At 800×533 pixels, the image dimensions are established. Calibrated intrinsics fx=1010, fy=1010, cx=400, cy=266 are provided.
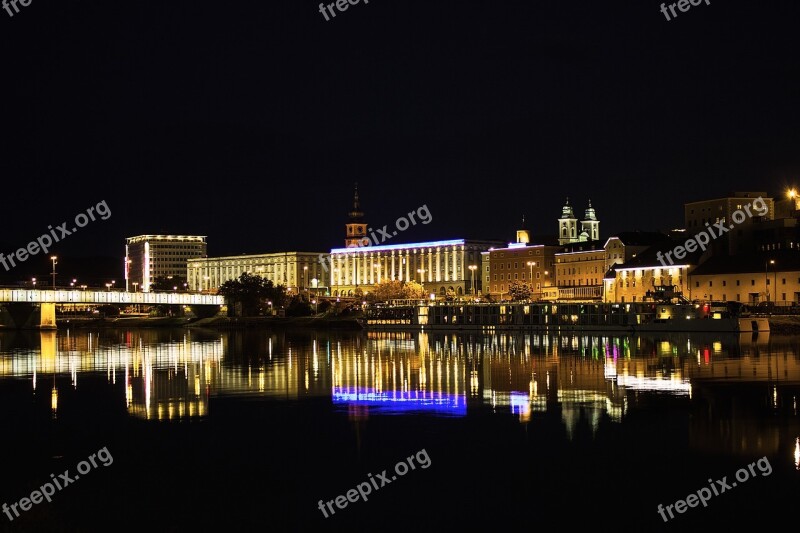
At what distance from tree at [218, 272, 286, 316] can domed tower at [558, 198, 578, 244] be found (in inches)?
2177

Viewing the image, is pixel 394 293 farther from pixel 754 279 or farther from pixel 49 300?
pixel 754 279

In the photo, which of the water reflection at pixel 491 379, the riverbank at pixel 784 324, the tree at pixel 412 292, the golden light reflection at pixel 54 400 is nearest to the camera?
the water reflection at pixel 491 379

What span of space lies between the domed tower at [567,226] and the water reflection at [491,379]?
369 ft

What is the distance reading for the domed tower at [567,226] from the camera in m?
173

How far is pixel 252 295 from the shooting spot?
13725 cm

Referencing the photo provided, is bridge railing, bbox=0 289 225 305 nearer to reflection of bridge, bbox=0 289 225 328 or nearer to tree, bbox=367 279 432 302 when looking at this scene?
reflection of bridge, bbox=0 289 225 328

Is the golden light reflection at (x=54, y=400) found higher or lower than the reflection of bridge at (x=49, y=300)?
lower

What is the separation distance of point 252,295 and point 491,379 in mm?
103985

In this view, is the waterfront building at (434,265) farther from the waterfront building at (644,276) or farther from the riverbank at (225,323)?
the waterfront building at (644,276)

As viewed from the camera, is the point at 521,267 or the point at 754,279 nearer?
the point at 754,279

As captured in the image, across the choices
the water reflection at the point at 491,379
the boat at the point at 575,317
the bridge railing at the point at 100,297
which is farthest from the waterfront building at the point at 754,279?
the bridge railing at the point at 100,297

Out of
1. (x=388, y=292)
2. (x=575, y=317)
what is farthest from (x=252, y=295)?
(x=575, y=317)

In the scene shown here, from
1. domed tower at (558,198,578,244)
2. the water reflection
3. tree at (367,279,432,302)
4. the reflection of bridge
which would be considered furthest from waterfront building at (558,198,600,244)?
the water reflection

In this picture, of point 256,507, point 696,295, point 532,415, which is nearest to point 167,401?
point 532,415
